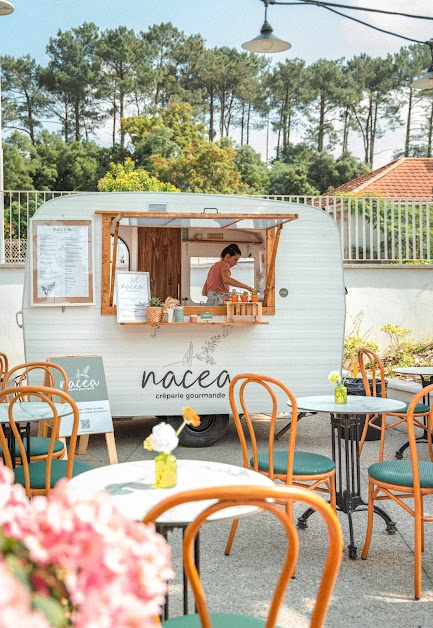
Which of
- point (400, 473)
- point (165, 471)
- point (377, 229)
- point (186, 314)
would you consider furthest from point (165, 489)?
point (377, 229)

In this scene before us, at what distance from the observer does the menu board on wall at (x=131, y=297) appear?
22.9ft

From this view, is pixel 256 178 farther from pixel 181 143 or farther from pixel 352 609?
pixel 352 609

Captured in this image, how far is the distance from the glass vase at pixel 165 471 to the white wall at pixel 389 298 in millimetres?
8794

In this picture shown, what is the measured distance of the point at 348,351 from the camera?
35.6 feet

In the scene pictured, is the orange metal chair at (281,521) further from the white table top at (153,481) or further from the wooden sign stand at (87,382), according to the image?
the wooden sign stand at (87,382)

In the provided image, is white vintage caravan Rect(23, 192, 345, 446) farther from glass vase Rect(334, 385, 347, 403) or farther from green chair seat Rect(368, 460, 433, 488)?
green chair seat Rect(368, 460, 433, 488)

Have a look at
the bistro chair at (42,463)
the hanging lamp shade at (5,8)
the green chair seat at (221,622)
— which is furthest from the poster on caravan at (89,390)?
the hanging lamp shade at (5,8)

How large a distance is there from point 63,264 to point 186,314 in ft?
4.10

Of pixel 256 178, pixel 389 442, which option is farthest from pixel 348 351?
pixel 256 178

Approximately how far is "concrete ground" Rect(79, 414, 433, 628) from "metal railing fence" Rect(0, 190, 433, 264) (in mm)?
6693

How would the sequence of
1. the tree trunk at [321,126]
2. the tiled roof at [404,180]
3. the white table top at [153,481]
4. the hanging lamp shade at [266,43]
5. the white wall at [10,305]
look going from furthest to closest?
1. the tree trunk at [321,126]
2. the tiled roof at [404,180]
3. the white wall at [10,305]
4. the hanging lamp shade at [266,43]
5. the white table top at [153,481]

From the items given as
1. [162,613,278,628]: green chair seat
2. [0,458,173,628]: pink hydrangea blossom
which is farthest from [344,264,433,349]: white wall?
[0,458,173,628]: pink hydrangea blossom

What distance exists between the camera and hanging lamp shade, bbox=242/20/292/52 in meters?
8.05

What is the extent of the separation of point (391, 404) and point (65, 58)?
36951 mm
